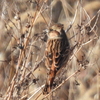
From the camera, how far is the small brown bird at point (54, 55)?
2320mm

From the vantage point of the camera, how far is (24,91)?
95.7 inches

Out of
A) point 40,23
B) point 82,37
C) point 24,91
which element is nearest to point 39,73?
point 40,23

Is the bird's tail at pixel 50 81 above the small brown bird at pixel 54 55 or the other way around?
the other way around

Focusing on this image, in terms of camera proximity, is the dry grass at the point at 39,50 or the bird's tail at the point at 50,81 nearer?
the dry grass at the point at 39,50

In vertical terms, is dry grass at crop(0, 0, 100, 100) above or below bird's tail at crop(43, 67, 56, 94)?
above

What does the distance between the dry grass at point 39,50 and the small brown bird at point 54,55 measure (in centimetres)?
4

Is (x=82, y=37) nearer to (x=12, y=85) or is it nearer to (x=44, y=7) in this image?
(x=44, y=7)

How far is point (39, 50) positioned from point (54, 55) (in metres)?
0.12

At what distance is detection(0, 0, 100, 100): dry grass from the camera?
2182 millimetres

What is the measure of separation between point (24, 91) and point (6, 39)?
989 mm

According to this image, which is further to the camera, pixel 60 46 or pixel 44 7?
pixel 60 46

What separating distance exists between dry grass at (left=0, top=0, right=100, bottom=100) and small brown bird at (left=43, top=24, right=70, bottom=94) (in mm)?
39

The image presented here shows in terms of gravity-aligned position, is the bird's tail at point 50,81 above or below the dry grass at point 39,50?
below

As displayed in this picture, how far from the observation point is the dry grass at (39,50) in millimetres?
2182
